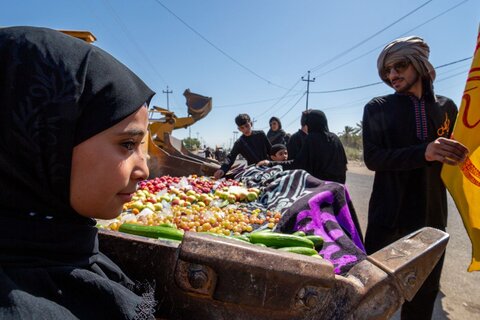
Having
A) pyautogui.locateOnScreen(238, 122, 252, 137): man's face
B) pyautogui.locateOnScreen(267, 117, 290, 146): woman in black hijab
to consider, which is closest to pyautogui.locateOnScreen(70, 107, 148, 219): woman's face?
pyautogui.locateOnScreen(238, 122, 252, 137): man's face

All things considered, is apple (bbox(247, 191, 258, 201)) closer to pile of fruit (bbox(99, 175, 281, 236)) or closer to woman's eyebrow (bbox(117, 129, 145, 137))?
pile of fruit (bbox(99, 175, 281, 236))

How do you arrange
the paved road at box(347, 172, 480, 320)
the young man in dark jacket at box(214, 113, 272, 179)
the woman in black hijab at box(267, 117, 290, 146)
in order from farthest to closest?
the woman in black hijab at box(267, 117, 290, 146) → the young man in dark jacket at box(214, 113, 272, 179) → the paved road at box(347, 172, 480, 320)

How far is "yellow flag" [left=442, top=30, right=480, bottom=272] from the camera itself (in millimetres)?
1798

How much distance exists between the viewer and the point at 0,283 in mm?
629

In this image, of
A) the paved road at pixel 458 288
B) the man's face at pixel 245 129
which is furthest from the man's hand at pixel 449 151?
the man's face at pixel 245 129

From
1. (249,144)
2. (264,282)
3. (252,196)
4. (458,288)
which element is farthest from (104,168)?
(249,144)

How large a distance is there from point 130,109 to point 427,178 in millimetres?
2123

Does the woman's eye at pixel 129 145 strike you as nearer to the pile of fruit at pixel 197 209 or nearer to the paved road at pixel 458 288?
the pile of fruit at pixel 197 209

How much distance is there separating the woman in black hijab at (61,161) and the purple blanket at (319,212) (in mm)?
1111

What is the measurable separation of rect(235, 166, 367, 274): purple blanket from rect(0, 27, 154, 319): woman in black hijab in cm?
111

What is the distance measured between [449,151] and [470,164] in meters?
0.19

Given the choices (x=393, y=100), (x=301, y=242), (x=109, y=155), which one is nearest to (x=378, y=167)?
(x=393, y=100)

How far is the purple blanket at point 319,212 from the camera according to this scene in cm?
165

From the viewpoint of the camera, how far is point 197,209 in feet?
10.0
